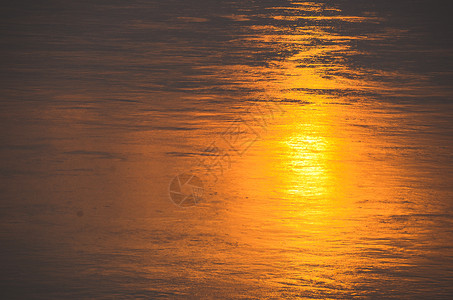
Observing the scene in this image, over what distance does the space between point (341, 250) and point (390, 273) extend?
7.3 inches

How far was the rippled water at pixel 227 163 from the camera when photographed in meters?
2.12

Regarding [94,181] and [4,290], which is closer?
[4,290]

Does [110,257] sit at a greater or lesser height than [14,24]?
lesser

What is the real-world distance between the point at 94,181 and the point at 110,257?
1.92 feet

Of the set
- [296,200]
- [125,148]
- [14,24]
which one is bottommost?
[296,200]

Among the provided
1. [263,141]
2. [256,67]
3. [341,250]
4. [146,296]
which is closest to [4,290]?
[146,296]

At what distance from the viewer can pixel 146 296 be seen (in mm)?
1981

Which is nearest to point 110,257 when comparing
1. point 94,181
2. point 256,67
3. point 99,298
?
point 99,298

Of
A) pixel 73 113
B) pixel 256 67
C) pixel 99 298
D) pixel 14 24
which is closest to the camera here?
pixel 99 298

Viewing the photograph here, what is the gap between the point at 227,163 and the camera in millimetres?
2893

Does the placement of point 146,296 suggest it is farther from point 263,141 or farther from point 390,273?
point 263,141

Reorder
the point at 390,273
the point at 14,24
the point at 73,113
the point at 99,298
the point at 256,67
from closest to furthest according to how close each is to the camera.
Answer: the point at 99,298
the point at 390,273
the point at 73,113
the point at 256,67
the point at 14,24

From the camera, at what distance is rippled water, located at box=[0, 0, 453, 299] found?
2.12 meters

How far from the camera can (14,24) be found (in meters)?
5.37
